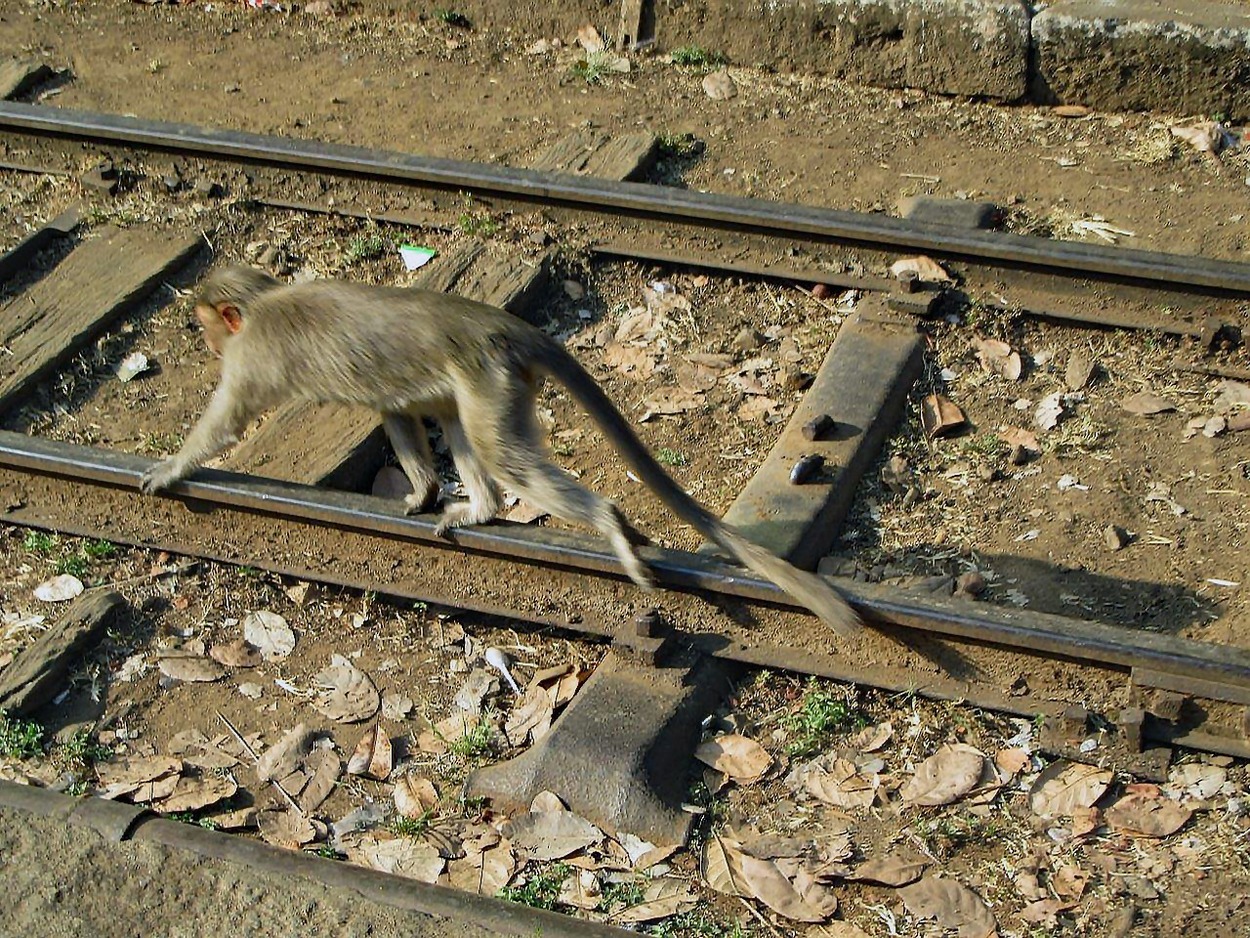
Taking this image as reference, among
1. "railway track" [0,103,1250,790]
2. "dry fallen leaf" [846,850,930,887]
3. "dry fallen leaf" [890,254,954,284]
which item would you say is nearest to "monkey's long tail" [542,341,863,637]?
"railway track" [0,103,1250,790]

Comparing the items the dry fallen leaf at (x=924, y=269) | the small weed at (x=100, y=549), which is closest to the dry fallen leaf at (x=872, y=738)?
the dry fallen leaf at (x=924, y=269)

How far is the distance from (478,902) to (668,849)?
0.74m

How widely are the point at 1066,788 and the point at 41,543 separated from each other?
391 centimetres

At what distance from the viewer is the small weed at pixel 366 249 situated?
824 cm

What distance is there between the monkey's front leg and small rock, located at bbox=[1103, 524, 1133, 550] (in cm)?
323

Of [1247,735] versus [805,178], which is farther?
[805,178]

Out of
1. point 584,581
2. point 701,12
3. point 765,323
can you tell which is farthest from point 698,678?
point 701,12

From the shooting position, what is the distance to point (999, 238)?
7457mm

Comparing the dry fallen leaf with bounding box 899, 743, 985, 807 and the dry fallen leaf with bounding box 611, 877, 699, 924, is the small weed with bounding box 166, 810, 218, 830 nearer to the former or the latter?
the dry fallen leaf with bounding box 611, 877, 699, 924

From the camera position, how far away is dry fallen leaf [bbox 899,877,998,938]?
486 centimetres

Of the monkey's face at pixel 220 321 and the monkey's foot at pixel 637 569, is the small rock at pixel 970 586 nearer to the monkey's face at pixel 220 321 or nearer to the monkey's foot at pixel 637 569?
the monkey's foot at pixel 637 569

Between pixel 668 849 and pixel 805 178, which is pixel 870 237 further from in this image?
pixel 668 849

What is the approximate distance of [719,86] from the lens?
9.84 m

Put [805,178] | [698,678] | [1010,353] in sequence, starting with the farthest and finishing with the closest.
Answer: [805,178] < [1010,353] < [698,678]
